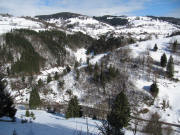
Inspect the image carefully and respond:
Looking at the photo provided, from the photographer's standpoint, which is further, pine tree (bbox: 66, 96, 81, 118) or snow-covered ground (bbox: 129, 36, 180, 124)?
snow-covered ground (bbox: 129, 36, 180, 124)

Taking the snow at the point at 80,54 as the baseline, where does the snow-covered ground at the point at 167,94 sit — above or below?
below

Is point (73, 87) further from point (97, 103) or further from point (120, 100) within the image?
point (120, 100)

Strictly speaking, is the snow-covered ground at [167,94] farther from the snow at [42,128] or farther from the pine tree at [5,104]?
the pine tree at [5,104]

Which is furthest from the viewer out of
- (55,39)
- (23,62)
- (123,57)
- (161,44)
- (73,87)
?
(55,39)

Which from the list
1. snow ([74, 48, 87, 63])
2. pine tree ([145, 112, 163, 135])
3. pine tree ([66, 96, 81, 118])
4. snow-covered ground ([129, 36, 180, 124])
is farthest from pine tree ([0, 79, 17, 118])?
snow ([74, 48, 87, 63])

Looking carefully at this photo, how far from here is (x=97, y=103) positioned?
168 ft

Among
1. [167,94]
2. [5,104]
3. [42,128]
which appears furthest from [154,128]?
[167,94]

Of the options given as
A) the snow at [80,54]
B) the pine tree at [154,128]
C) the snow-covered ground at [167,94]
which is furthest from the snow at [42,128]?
the snow at [80,54]

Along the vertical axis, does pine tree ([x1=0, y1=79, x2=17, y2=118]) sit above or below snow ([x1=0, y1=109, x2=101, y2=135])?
above

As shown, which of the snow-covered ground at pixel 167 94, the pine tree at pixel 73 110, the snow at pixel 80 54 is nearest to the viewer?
the pine tree at pixel 73 110

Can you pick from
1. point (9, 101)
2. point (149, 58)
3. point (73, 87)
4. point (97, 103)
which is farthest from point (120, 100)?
point (149, 58)

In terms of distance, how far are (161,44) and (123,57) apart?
26133 mm

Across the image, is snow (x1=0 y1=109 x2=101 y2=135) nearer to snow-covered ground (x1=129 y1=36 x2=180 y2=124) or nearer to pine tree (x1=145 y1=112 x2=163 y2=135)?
pine tree (x1=145 y1=112 x2=163 y2=135)

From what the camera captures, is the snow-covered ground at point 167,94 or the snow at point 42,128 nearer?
the snow at point 42,128
